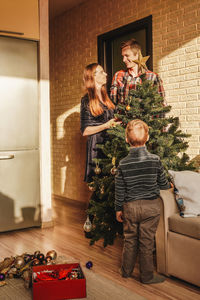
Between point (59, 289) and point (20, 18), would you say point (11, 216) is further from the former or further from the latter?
point (20, 18)

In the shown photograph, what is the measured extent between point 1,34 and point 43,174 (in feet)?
5.44

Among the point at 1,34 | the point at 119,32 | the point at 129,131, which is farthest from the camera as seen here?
the point at 119,32

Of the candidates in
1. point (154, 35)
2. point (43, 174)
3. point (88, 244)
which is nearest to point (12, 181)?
point (43, 174)

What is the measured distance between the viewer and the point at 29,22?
4039mm

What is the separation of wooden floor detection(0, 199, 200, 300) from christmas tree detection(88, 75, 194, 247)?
0.19 m

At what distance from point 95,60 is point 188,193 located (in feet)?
10.3

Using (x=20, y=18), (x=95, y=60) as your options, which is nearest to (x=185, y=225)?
(x=20, y=18)

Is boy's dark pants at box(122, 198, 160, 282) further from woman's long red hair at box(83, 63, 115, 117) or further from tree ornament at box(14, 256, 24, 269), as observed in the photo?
woman's long red hair at box(83, 63, 115, 117)

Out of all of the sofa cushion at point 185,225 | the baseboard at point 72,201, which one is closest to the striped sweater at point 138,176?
the sofa cushion at point 185,225

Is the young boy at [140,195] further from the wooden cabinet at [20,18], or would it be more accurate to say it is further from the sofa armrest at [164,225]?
the wooden cabinet at [20,18]

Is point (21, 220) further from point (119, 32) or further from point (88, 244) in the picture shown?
point (119, 32)

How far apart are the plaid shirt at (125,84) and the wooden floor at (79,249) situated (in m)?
1.51

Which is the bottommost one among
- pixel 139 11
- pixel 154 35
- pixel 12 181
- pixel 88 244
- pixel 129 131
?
pixel 88 244

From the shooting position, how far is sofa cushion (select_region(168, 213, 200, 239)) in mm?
2451
